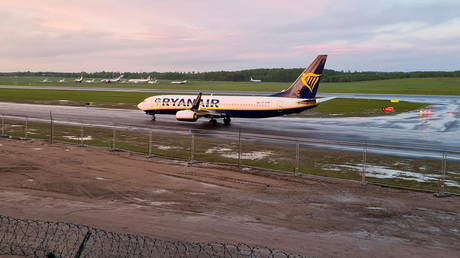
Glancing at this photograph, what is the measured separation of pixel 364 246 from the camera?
1452 centimetres

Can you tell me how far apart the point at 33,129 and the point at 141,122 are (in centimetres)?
1195

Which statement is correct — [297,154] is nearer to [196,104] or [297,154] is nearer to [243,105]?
[243,105]

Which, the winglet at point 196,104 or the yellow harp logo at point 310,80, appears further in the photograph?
the winglet at point 196,104

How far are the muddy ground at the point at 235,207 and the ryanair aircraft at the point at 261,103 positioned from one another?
23.2m

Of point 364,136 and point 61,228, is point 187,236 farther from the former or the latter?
point 364,136

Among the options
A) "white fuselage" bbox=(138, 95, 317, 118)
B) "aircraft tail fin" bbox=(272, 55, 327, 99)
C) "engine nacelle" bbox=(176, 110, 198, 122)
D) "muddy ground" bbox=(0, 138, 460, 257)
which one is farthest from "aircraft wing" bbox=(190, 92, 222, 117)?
"muddy ground" bbox=(0, 138, 460, 257)

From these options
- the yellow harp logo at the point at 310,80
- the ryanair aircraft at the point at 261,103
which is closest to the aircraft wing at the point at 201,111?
the ryanair aircraft at the point at 261,103

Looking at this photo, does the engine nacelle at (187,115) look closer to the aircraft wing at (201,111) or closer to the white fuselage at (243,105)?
the aircraft wing at (201,111)

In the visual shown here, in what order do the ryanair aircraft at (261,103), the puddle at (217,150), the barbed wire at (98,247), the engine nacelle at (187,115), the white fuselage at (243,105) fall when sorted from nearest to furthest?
the barbed wire at (98,247) < the puddle at (217,150) < the ryanair aircraft at (261,103) < the white fuselage at (243,105) < the engine nacelle at (187,115)

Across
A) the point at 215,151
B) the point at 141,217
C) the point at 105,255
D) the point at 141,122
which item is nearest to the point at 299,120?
the point at 141,122

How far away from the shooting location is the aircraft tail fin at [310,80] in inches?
1873

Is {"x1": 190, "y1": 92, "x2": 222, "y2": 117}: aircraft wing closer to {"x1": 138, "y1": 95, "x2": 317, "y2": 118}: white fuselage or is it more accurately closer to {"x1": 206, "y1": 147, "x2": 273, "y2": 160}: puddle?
{"x1": 138, "y1": 95, "x2": 317, "y2": 118}: white fuselage

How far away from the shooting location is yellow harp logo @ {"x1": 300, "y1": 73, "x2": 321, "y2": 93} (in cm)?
4788

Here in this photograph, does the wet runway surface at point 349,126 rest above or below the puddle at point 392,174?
above
